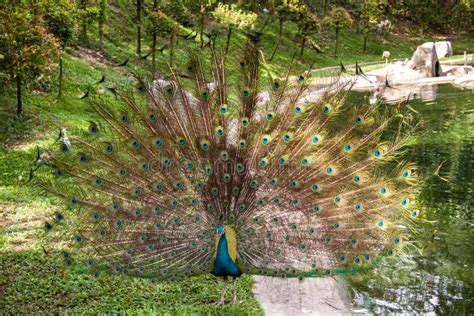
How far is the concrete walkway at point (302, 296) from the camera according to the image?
751cm

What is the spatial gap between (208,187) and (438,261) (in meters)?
4.58

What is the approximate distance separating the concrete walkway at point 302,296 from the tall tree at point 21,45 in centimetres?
830

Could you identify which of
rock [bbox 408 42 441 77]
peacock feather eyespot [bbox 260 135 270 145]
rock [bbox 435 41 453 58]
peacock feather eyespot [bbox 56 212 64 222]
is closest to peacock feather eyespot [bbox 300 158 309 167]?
peacock feather eyespot [bbox 260 135 270 145]

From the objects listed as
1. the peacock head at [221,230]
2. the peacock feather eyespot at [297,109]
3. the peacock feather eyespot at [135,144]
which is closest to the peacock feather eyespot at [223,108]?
the peacock feather eyespot at [297,109]

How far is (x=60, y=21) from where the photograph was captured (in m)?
17.8

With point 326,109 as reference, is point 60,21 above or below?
above

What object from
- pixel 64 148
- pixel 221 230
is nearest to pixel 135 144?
pixel 64 148

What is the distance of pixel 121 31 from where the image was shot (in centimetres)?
2959

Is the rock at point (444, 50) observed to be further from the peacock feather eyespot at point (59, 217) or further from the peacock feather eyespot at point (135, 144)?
the peacock feather eyespot at point (59, 217)

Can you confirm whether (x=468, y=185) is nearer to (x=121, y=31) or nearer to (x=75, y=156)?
(x=75, y=156)

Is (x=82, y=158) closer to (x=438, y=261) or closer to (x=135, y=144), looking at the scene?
(x=135, y=144)

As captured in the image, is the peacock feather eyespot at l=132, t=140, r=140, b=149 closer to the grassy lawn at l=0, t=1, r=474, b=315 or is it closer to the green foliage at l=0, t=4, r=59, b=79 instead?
the grassy lawn at l=0, t=1, r=474, b=315

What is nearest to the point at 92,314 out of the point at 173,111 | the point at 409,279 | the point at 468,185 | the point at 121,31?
the point at 173,111

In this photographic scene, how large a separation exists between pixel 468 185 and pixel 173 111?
880cm
